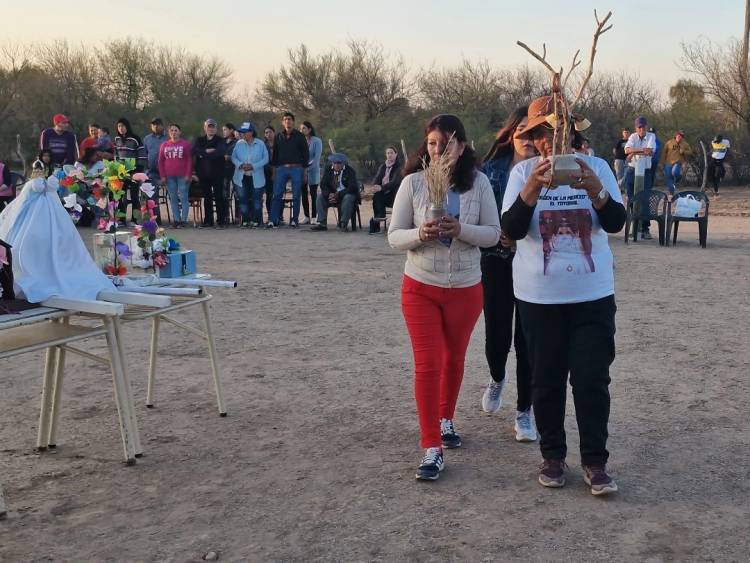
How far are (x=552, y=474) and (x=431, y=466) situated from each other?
586 mm

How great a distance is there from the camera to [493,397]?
524 cm

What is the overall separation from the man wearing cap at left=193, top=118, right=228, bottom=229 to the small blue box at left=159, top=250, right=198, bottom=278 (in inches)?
493

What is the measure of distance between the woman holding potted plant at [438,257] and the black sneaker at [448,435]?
0.29m

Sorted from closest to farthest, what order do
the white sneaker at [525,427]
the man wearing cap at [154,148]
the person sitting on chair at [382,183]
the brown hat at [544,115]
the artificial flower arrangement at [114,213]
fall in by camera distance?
the brown hat at [544,115], the white sneaker at [525,427], the artificial flower arrangement at [114,213], the person sitting on chair at [382,183], the man wearing cap at [154,148]

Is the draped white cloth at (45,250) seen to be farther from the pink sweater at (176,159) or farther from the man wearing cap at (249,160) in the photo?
the pink sweater at (176,159)

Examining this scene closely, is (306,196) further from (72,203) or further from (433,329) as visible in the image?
(433,329)

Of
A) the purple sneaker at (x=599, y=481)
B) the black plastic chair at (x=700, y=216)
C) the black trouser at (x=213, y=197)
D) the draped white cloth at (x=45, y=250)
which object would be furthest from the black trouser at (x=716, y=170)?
the draped white cloth at (x=45, y=250)

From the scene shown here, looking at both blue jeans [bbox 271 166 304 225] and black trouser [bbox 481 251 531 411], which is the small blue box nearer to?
black trouser [bbox 481 251 531 411]

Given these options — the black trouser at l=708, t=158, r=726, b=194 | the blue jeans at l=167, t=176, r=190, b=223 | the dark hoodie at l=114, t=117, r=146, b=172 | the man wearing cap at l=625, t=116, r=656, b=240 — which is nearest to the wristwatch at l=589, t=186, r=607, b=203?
the man wearing cap at l=625, t=116, r=656, b=240

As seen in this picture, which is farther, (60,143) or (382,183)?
(60,143)

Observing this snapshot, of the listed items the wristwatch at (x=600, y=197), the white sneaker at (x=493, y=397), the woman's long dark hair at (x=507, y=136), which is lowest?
the white sneaker at (x=493, y=397)

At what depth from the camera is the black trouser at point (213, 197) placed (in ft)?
58.0

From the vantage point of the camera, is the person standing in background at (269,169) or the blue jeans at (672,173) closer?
the person standing in background at (269,169)

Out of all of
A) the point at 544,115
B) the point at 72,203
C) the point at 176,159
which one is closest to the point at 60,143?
the point at 176,159
